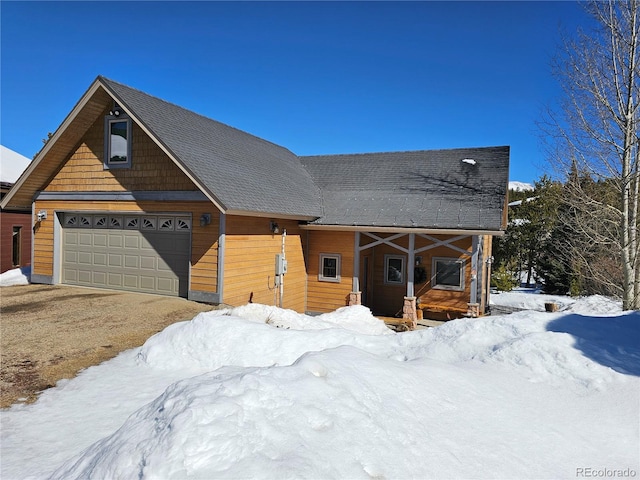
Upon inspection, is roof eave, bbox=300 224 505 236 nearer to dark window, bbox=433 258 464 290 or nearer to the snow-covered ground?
dark window, bbox=433 258 464 290

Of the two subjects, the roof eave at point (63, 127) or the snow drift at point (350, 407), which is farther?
the roof eave at point (63, 127)

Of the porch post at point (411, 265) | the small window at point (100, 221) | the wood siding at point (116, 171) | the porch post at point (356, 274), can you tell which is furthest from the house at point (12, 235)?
the porch post at point (411, 265)

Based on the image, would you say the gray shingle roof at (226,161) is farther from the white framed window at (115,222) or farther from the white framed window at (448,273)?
the white framed window at (448,273)

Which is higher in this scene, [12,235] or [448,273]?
[12,235]

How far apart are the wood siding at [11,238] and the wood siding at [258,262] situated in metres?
11.7

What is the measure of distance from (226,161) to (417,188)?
23.9ft

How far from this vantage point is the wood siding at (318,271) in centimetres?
1512

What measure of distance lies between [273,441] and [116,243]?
11.6 m

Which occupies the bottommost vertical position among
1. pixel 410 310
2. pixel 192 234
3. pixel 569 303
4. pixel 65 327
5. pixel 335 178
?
pixel 569 303

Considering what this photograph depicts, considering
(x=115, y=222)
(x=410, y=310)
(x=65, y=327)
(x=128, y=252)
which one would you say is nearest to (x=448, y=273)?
(x=410, y=310)

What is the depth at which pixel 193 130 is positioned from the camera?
13633 mm

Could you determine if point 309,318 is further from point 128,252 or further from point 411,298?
point 128,252

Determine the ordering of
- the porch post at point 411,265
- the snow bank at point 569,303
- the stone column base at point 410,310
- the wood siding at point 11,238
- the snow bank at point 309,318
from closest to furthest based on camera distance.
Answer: the snow bank at point 309,318
the stone column base at point 410,310
the porch post at point 411,265
the snow bank at point 569,303
the wood siding at point 11,238

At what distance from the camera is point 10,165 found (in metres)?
21.9
